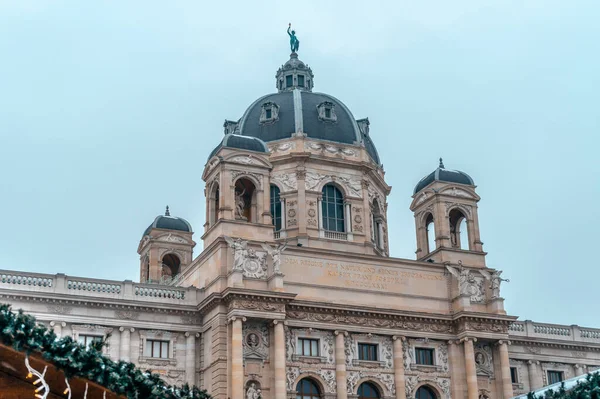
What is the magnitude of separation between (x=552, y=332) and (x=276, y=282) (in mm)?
19280

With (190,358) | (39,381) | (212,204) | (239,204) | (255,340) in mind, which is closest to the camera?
(39,381)

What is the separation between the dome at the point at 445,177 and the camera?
2103 inches

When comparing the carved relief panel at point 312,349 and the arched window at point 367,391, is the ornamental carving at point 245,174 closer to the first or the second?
the carved relief panel at point 312,349

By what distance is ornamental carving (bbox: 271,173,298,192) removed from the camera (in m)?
55.2

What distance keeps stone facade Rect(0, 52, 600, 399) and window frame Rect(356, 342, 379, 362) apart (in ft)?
0.21

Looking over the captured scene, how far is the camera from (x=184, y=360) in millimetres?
44594

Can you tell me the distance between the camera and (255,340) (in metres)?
44.1

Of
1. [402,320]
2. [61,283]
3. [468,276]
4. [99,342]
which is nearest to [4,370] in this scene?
[99,342]

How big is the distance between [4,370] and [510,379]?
34.8 m

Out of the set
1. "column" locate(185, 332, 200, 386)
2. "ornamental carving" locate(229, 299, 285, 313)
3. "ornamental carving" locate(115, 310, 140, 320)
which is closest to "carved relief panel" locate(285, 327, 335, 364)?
"ornamental carving" locate(229, 299, 285, 313)

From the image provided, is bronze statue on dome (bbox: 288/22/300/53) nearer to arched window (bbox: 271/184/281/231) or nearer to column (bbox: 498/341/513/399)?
arched window (bbox: 271/184/281/231)

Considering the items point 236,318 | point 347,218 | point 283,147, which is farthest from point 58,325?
point 283,147

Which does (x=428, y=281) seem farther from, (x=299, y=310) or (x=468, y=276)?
(x=299, y=310)

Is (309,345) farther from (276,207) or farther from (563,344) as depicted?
(563,344)
